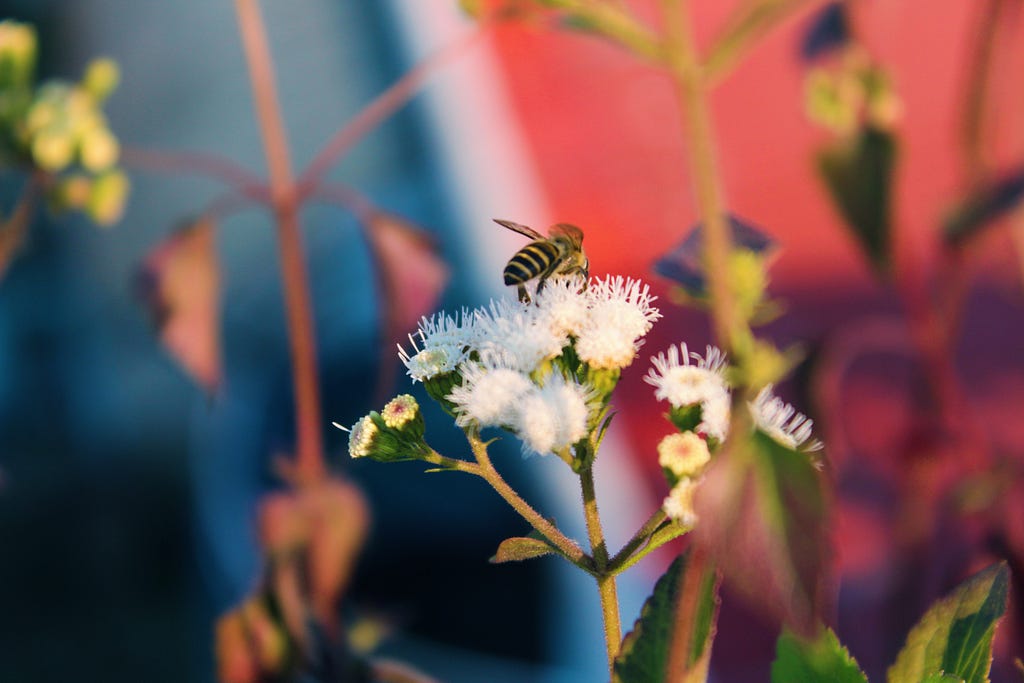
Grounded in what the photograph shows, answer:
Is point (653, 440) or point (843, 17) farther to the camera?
point (653, 440)

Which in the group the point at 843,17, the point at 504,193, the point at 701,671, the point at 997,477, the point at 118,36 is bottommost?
the point at 701,671

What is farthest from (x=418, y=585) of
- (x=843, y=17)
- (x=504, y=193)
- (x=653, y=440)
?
(x=843, y=17)

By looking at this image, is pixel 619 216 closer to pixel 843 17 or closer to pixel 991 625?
pixel 843 17

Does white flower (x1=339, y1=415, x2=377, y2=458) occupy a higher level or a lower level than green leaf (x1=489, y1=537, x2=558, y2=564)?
higher

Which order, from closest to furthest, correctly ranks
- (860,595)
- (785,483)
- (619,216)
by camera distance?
(785,483), (860,595), (619,216)

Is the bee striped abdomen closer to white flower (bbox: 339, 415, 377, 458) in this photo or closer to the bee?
the bee

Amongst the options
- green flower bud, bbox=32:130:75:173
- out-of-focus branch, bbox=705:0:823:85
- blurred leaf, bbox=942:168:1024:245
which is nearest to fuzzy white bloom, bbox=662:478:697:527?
out-of-focus branch, bbox=705:0:823:85
